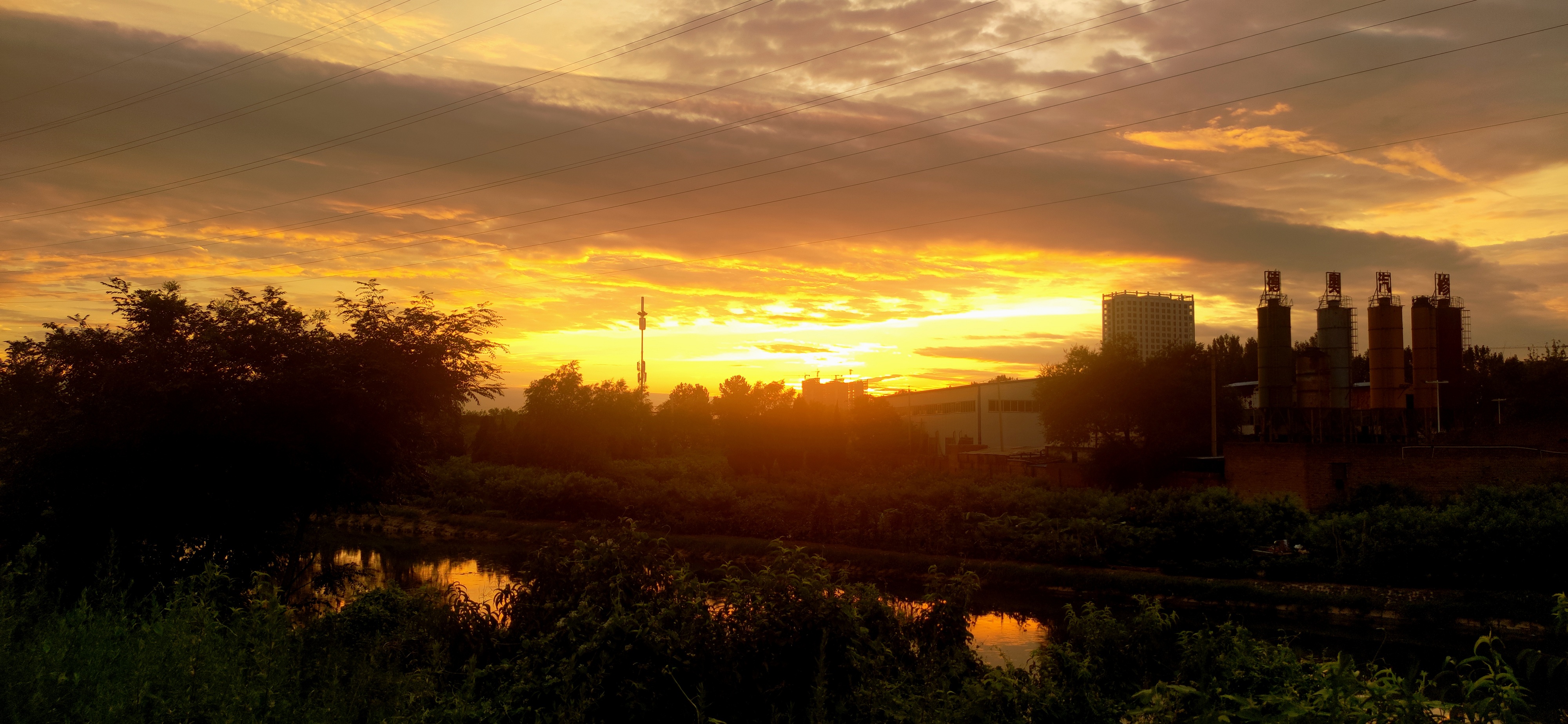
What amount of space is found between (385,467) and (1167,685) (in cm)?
1380

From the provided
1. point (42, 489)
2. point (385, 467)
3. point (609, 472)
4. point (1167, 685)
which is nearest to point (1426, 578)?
point (1167, 685)

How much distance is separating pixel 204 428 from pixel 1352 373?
4614 centimetres

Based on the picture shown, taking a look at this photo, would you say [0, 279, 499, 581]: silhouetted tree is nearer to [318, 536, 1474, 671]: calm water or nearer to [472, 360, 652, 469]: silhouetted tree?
[318, 536, 1474, 671]: calm water

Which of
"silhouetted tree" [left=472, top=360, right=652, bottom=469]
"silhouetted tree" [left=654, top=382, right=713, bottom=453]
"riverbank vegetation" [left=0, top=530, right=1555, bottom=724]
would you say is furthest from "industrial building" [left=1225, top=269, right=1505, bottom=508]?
"silhouetted tree" [left=654, top=382, right=713, bottom=453]

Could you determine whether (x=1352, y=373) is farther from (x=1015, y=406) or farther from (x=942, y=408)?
(x=942, y=408)

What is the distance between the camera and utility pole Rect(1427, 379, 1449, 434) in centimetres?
3981

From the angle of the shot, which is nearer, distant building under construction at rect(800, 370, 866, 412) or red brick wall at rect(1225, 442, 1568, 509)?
red brick wall at rect(1225, 442, 1568, 509)

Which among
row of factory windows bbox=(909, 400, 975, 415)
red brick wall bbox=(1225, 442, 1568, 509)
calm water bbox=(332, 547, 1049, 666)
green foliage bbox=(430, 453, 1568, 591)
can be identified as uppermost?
row of factory windows bbox=(909, 400, 975, 415)

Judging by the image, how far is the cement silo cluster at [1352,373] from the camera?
38.0 metres

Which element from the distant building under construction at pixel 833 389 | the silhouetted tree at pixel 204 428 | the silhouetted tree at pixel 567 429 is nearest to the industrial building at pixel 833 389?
the distant building under construction at pixel 833 389

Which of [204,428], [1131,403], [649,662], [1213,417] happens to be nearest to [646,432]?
[1131,403]

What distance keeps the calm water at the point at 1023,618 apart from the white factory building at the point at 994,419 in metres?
41.7

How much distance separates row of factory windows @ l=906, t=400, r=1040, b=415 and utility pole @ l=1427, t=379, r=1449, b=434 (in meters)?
23.1

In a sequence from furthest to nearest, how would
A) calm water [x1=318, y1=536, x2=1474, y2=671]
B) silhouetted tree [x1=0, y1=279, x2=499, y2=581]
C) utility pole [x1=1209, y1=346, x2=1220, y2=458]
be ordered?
utility pole [x1=1209, y1=346, x2=1220, y2=458]
calm water [x1=318, y1=536, x2=1474, y2=671]
silhouetted tree [x1=0, y1=279, x2=499, y2=581]
